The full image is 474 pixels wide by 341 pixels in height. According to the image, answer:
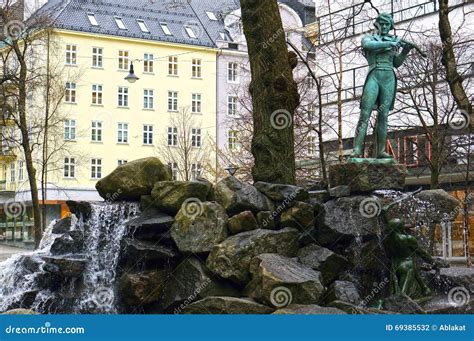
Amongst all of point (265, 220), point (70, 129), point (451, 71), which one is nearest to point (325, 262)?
point (265, 220)

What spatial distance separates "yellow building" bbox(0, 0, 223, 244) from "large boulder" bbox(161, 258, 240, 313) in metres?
37.4

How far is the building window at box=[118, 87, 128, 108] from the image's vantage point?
54406 millimetres

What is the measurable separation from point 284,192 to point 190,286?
2165 mm

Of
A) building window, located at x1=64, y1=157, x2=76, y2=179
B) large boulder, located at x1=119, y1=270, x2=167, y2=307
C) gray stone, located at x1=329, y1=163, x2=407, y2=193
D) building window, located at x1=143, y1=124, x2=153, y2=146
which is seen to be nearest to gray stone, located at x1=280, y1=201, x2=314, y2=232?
gray stone, located at x1=329, y1=163, x2=407, y2=193

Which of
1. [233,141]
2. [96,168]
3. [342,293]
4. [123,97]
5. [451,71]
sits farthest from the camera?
[123,97]

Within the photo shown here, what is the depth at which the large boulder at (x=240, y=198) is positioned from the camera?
40.7ft

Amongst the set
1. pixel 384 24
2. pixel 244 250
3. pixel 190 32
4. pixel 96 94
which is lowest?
pixel 244 250

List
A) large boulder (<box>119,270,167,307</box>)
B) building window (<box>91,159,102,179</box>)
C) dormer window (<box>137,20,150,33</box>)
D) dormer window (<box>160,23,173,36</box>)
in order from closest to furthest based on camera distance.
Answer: large boulder (<box>119,270,167,307</box>), building window (<box>91,159,102,179</box>), dormer window (<box>137,20,150,33</box>), dormer window (<box>160,23,173,36</box>)

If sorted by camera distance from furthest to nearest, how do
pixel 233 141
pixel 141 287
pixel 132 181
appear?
pixel 233 141
pixel 132 181
pixel 141 287

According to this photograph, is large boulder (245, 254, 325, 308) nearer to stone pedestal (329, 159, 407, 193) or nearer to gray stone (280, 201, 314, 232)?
gray stone (280, 201, 314, 232)

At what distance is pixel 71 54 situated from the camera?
52312 mm

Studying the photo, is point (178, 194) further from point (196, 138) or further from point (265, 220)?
point (196, 138)

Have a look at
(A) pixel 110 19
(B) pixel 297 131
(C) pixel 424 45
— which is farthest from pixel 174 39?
(C) pixel 424 45

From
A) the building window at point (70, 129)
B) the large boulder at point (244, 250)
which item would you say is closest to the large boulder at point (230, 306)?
the large boulder at point (244, 250)
